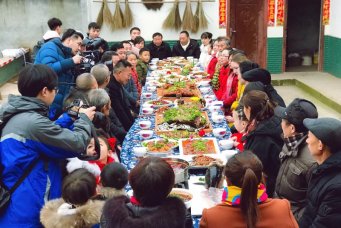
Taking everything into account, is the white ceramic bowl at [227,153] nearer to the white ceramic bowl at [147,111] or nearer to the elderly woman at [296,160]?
the elderly woman at [296,160]

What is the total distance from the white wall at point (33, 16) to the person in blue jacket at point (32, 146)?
8.59 m

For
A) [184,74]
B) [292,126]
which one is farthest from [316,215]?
[184,74]

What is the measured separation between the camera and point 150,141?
4094mm

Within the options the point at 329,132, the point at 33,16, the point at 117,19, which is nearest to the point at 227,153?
the point at 329,132

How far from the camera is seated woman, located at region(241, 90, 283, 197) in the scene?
11.1 feet

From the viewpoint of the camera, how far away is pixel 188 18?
11281mm

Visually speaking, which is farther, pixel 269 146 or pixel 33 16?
pixel 33 16

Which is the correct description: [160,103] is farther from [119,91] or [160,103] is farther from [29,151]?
[29,151]

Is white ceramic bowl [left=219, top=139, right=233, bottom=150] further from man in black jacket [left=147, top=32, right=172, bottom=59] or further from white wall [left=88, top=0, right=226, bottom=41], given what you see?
white wall [left=88, top=0, right=226, bottom=41]

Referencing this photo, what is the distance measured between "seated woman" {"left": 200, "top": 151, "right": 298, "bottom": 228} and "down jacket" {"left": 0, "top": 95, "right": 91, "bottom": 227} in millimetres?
865

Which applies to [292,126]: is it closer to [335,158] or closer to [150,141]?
Result: [335,158]

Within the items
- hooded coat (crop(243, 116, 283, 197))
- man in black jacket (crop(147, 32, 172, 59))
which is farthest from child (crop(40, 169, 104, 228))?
man in black jacket (crop(147, 32, 172, 59))

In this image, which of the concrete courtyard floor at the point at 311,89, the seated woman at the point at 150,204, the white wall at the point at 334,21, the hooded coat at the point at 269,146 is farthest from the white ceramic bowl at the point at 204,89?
the white wall at the point at 334,21

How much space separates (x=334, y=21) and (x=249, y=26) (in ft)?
6.42
